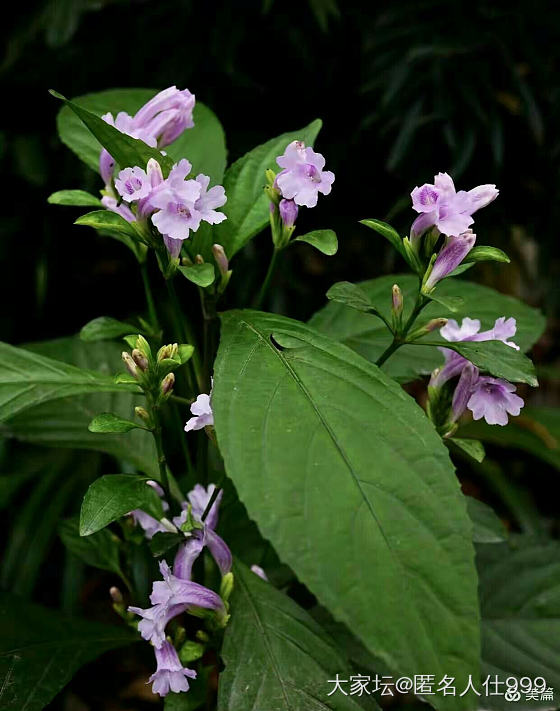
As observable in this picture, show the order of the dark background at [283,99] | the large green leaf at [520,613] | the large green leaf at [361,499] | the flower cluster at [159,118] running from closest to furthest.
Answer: the large green leaf at [361,499], the flower cluster at [159,118], the large green leaf at [520,613], the dark background at [283,99]

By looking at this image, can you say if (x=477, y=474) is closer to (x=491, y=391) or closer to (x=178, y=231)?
(x=491, y=391)

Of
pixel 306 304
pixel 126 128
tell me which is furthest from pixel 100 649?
pixel 306 304

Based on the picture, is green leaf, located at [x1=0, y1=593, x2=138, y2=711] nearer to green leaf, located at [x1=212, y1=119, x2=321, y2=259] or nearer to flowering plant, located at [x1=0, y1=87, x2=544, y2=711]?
flowering plant, located at [x1=0, y1=87, x2=544, y2=711]

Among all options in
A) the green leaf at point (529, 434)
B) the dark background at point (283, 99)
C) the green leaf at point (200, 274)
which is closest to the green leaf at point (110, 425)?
the green leaf at point (200, 274)

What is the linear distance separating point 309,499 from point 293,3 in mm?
1119

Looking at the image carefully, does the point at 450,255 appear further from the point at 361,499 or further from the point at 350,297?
the point at 361,499

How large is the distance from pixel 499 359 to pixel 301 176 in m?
0.23

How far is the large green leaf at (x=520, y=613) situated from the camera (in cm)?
81

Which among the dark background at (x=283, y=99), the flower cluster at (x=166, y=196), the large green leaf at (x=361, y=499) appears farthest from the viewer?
the dark background at (x=283, y=99)

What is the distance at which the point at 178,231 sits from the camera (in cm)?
59

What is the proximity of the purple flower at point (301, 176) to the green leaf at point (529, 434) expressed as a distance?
0.88 meters

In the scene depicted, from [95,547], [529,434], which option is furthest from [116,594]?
[529,434]

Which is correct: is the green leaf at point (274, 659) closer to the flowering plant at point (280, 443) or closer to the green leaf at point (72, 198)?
the flowering plant at point (280, 443)

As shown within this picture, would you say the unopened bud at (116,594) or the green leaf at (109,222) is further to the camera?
the unopened bud at (116,594)
